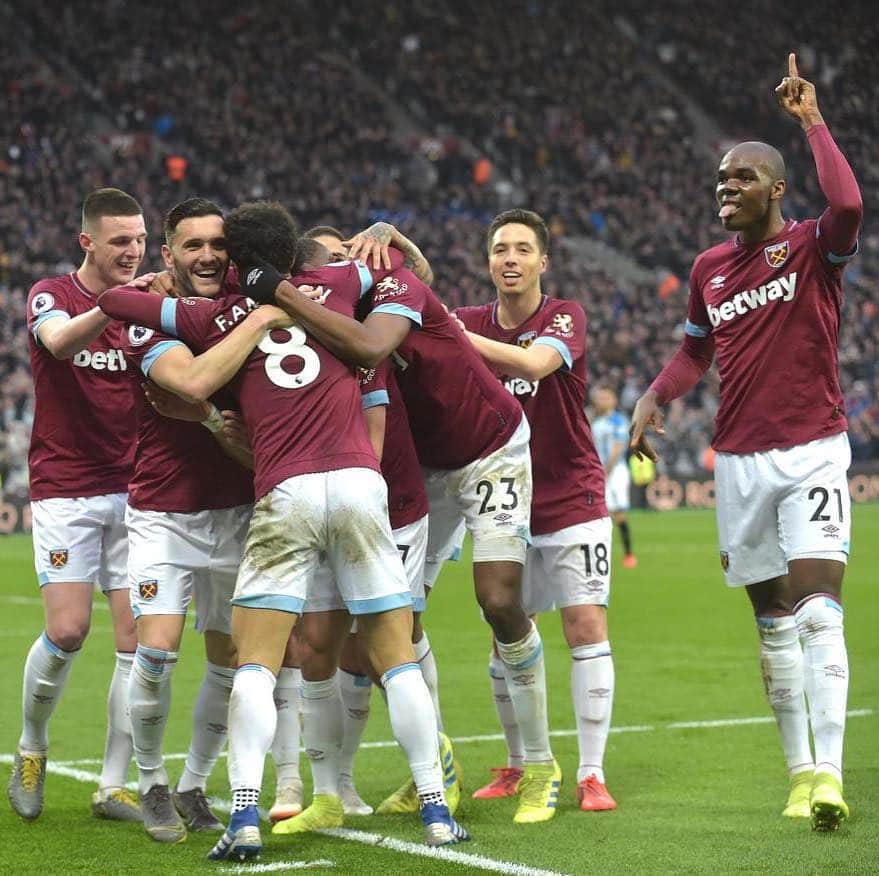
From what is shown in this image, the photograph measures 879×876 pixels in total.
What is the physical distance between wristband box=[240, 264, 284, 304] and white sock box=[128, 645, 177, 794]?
1396mm

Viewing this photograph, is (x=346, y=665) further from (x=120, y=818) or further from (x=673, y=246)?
(x=673, y=246)

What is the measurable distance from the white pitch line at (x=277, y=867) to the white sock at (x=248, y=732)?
21 cm

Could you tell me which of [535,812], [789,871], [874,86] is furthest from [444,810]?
[874,86]

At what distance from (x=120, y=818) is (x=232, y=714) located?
1231mm

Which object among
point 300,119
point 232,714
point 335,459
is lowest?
point 232,714

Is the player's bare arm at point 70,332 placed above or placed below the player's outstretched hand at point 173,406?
above

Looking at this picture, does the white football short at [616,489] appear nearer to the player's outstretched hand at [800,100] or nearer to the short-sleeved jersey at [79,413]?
the short-sleeved jersey at [79,413]

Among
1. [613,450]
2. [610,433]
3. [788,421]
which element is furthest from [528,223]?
[610,433]

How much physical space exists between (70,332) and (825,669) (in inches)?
125

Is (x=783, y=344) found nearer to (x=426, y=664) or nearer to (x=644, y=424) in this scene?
(x=644, y=424)

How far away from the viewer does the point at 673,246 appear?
37781 millimetres

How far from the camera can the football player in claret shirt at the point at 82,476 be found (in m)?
6.11

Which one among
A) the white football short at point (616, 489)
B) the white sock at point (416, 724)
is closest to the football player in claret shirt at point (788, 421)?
the white sock at point (416, 724)

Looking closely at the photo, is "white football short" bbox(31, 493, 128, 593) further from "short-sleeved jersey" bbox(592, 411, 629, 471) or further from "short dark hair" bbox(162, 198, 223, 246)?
"short-sleeved jersey" bbox(592, 411, 629, 471)
